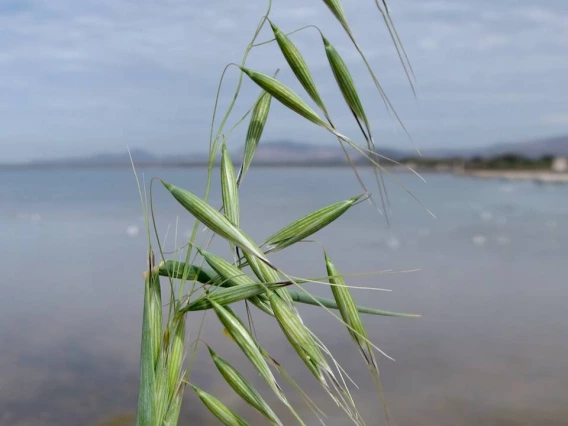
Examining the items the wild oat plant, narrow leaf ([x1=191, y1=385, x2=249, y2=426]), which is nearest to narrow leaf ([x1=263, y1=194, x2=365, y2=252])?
the wild oat plant

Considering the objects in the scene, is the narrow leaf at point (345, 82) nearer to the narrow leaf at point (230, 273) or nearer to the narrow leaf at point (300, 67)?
the narrow leaf at point (300, 67)

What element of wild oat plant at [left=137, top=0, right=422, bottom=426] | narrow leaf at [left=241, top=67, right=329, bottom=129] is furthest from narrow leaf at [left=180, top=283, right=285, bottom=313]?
narrow leaf at [left=241, top=67, right=329, bottom=129]

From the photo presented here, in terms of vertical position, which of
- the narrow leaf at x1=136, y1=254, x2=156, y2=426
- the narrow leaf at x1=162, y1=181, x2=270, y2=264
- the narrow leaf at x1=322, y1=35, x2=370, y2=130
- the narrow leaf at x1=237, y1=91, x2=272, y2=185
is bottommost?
the narrow leaf at x1=136, y1=254, x2=156, y2=426

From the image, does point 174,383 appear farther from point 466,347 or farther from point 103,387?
point 466,347

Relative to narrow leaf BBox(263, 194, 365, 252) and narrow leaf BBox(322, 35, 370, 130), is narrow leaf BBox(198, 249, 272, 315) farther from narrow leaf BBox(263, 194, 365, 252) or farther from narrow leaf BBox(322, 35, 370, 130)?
narrow leaf BBox(322, 35, 370, 130)

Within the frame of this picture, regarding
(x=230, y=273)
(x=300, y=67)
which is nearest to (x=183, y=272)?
(x=230, y=273)

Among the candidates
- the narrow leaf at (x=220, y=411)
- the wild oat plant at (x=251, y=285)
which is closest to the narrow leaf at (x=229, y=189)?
the wild oat plant at (x=251, y=285)

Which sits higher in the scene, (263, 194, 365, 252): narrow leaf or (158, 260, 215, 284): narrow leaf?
(263, 194, 365, 252): narrow leaf

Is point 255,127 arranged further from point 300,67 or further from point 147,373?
point 147,373

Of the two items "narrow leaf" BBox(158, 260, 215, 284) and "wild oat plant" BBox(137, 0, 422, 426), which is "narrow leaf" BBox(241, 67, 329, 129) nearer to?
"wild oat plant" BBox(137, 0, 422, 426)

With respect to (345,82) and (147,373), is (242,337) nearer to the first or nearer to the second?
(147,373)

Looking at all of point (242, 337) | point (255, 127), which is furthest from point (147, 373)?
point (255, 127)

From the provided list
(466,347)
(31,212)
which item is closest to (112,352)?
(466,347)

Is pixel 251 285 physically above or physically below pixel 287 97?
below
